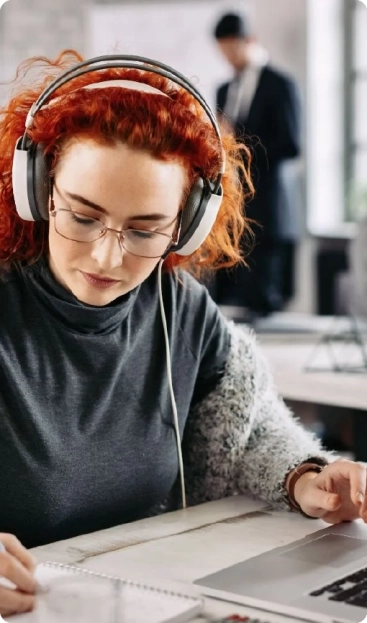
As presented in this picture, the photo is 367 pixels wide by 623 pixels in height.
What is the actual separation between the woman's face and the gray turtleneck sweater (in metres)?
0.06

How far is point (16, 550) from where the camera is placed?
0.69 m

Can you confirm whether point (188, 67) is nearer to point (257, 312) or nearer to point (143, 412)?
point (257, 312)

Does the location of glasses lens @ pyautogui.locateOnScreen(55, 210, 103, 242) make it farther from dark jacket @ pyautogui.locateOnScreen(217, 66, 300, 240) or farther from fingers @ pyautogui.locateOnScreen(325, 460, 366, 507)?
dark jacket @ pyautogui.locateOnScreen(217, 66, 300, 240)

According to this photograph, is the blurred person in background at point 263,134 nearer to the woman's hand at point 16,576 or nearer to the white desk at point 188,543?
the white desk at point 188,543

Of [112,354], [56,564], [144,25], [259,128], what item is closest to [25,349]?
[112,354]

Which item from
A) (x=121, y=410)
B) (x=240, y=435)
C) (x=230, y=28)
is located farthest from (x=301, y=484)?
(x=230, y=28)

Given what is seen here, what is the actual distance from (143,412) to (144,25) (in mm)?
3991

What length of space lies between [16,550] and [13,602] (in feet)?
0.13

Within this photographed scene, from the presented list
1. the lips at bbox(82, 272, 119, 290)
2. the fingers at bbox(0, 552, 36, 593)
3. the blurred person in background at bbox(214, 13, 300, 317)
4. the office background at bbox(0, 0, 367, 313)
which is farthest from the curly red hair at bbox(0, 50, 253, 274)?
the office background at bbox(0, 0, 367, 313)

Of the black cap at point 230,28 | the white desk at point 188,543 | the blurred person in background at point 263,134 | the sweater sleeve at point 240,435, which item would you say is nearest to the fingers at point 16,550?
the white desk at point 188,543

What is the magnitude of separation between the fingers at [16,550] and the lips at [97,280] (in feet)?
0.99

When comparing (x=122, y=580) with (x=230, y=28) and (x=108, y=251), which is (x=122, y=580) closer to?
(x=108, y=251)

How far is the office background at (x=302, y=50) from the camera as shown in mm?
4598

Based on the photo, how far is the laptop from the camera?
693mm
